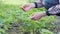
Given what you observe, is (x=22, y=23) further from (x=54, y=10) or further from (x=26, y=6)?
(x=54, y=10)

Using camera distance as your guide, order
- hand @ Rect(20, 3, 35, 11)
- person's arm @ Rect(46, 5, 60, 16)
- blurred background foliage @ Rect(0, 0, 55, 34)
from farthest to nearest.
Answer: hand @ Rect(20, 3, 35, 11) → blurred background foliage @ Rect(0, 0, 55, 34) → person's arm @ Rect(46, 5, 60, 16)

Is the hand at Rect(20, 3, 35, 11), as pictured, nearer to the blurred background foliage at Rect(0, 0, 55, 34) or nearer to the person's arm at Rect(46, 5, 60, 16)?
the blurred background foliage at Rect(0, 0, 55, 34)

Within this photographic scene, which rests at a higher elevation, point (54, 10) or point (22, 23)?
point (54, 10)

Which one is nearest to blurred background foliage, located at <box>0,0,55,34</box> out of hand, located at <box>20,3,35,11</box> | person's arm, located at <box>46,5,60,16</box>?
hand, located at <box>20,3,35,11</box>

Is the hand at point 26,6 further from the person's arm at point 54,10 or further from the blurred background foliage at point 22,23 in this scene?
the person's arm at point 54,10

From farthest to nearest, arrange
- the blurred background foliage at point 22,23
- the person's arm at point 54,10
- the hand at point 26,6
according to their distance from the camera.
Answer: the hand at point 26,6, the blurred background foliage at point 22,23, the person's arm at point 54,10

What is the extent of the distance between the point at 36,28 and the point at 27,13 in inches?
9.3

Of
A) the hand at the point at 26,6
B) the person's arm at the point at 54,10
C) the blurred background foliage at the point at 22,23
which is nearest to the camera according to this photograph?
the person's arm at the point at 54,10

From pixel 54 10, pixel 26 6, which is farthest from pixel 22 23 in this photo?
pixel 54 10

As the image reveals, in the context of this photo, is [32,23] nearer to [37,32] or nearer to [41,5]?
[37,32]

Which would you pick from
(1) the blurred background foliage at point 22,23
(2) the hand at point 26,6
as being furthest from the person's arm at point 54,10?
(2) the hand at point 26,6

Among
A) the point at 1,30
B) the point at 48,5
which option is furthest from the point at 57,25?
the point at 1,30

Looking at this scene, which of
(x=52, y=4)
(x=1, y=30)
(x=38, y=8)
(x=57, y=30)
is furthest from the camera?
(x=38, y=8)

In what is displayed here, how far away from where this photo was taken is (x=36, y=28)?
7.32ft
